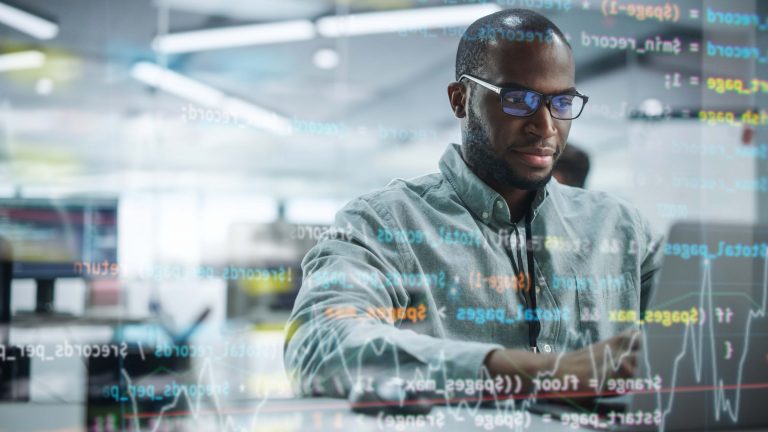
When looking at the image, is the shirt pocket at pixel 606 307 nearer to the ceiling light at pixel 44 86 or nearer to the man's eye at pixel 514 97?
the man's eye at pixel 514 97

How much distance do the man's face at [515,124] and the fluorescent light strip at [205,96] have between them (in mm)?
352

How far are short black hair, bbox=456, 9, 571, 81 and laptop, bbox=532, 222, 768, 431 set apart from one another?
0.49 metres

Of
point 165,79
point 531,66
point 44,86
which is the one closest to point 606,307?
point 531,66

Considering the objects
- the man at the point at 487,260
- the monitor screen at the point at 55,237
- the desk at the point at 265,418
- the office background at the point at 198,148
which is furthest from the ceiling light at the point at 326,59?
the desk at the point at 265,418

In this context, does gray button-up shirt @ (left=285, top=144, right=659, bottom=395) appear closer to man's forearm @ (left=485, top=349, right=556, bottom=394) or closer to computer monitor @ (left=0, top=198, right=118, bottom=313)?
man's forearm @ (left=485, top=349, right=556, bottom=394)

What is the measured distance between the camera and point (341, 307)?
45.6 inches

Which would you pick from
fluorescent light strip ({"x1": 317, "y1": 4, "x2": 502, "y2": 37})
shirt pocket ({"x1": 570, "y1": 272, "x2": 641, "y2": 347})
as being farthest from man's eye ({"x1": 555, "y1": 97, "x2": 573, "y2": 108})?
shirt pocket ({"x1": 570, "y1": 272, "x2": 641, "y2": 347})

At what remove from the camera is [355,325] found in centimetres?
115

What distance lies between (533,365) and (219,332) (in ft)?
1.92

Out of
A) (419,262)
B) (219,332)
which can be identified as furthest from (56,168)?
(419,262)

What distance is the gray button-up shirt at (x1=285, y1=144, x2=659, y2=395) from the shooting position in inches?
46.6

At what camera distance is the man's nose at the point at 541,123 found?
125 cm

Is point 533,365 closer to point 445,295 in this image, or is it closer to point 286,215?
point 445,295

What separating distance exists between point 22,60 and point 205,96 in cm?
33
